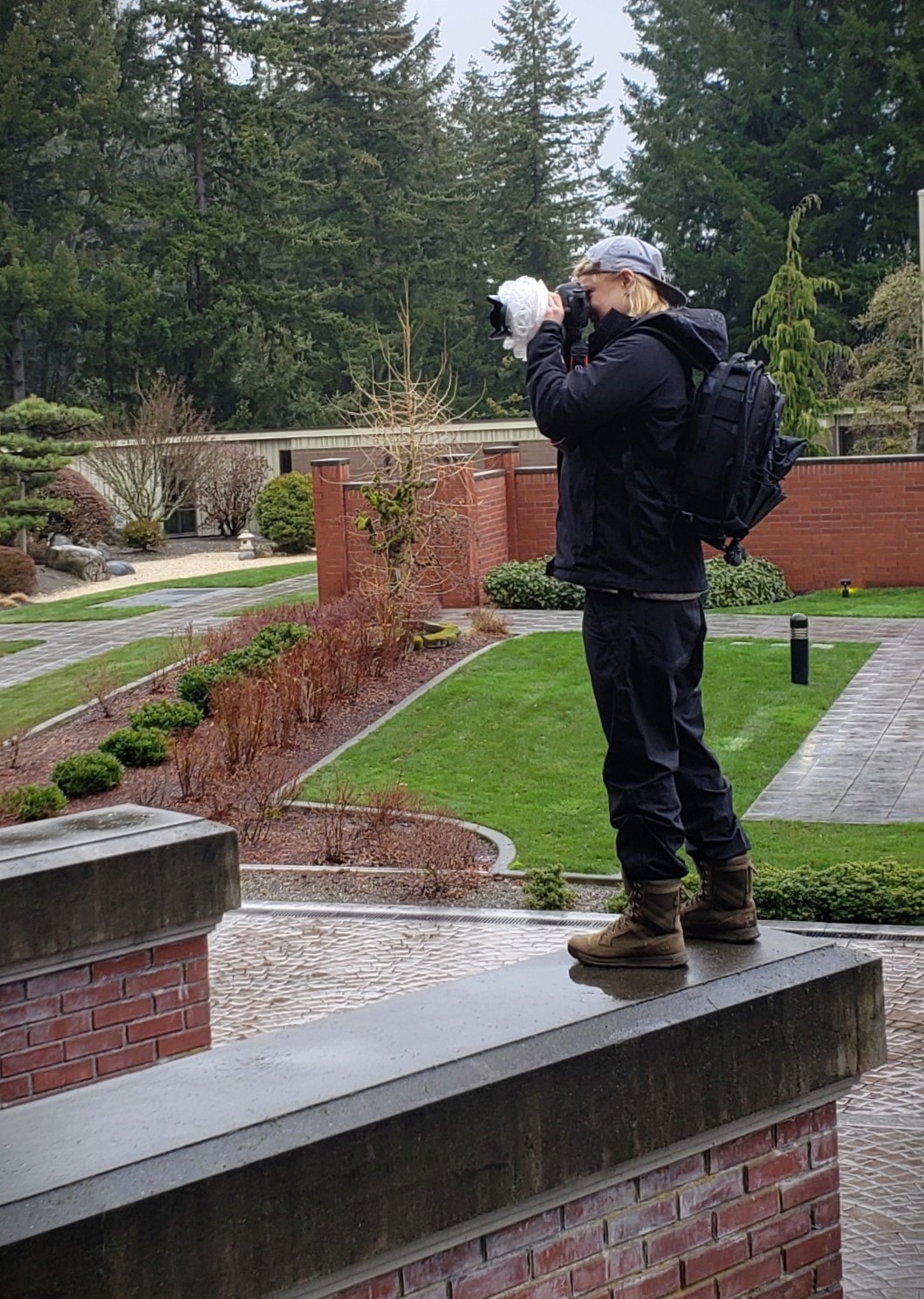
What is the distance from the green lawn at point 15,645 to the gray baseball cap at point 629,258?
17379mm

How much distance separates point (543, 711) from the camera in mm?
15344

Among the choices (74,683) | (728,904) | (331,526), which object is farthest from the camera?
(331,526)

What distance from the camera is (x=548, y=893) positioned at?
959 centimetres

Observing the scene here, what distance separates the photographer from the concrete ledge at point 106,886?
5.08 meters

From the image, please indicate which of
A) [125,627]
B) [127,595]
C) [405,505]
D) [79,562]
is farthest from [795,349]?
[405,505]

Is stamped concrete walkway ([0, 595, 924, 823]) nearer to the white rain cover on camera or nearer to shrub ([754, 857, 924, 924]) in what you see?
shrub ([754, 857, 924, 924])

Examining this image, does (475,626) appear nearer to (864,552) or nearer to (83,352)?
(864,552)

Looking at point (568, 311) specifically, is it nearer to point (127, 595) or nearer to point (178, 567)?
point (127, 595)

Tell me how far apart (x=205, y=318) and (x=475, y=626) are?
1122 inches

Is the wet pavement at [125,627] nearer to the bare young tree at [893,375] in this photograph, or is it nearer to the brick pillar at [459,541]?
the brick pillar at [459,541]

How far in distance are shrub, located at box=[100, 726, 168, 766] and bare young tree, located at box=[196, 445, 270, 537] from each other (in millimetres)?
20851

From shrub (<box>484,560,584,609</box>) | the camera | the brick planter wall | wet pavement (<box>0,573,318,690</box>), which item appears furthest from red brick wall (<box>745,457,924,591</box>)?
the camera

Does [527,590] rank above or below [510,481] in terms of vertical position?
below

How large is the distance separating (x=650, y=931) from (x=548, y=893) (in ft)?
17.8
